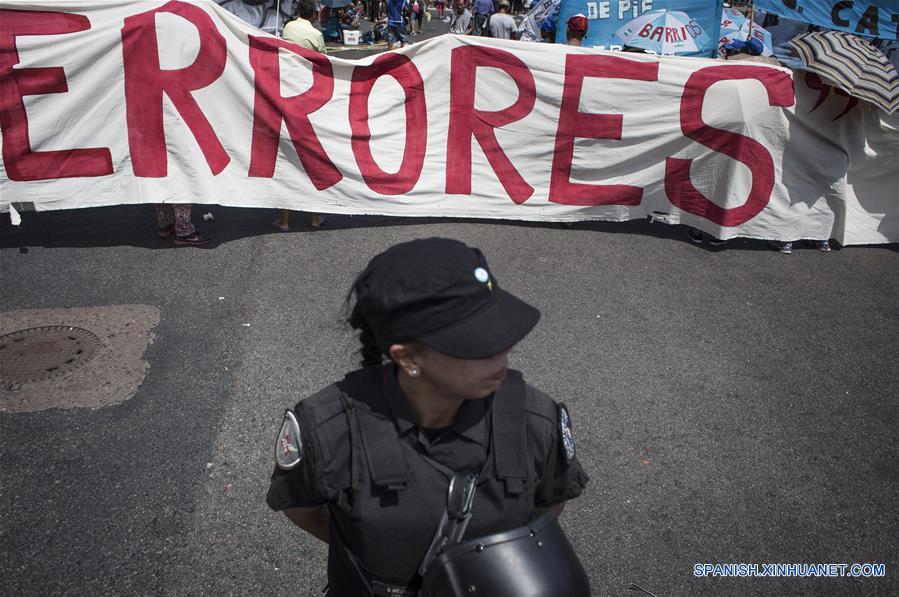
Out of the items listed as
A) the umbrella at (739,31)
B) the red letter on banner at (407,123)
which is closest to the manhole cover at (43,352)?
the red letter on banner at (407,123)

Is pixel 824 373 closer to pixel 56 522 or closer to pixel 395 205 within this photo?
pixel 395 205

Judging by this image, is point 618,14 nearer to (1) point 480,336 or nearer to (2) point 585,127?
(2) point 585,127

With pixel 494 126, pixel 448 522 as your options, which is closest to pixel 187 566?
pixel 448 522

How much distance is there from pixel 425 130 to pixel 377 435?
16.4 feet

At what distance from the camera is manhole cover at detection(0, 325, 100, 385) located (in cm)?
399

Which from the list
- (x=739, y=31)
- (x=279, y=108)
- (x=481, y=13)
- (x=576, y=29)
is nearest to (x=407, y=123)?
(x=279, y=108)

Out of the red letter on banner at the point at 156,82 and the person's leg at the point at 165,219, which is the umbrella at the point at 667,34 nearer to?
the red letter on banner at the point at 156,82

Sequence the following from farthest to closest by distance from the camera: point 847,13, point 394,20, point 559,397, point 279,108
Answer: point 394,20
point 847,13
point 279,108
point 559,397

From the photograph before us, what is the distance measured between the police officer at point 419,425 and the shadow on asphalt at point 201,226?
4.71 metres

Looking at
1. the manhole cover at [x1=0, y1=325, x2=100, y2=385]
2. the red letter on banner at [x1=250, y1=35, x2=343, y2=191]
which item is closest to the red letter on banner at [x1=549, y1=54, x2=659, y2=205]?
the red letter on banner at [x1=250, y1=35, x2=343, y2=191]

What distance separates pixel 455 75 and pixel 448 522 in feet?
17.1

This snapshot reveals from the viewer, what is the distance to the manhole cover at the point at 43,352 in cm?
399

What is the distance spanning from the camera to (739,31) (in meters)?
12.0

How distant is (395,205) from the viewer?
6.23m
